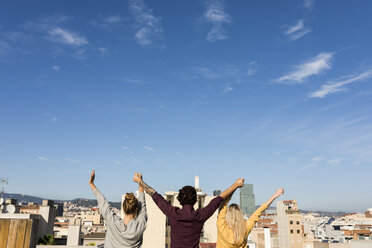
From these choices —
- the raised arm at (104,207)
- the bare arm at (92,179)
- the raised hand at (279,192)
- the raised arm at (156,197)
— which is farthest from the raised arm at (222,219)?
the bare arm at (92,179)

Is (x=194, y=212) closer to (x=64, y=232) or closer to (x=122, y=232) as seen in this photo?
(x=122, y=232)

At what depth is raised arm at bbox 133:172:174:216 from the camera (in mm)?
3943

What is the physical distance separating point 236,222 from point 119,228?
5.03 feet

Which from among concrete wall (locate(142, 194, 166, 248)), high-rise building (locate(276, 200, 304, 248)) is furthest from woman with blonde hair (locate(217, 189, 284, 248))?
high-rise building (locate(276, 200, 304, 248))

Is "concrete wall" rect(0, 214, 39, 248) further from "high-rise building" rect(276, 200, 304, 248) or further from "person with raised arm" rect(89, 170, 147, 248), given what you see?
"high-rise building" rect(276, 200, 304, 248)

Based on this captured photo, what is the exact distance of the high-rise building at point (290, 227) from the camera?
6788cm

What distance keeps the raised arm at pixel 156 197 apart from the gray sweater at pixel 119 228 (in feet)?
0.89

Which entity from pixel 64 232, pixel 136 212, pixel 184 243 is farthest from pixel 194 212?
pixel 64 232

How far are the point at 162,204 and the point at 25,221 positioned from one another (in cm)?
265

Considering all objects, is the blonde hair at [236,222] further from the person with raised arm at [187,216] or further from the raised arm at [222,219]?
the person with raised arm at [187,216]

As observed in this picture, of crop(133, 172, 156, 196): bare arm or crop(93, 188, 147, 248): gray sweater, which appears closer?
crop(93, 188, 147, 248): gray sweater

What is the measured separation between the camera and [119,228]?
3.75 meters

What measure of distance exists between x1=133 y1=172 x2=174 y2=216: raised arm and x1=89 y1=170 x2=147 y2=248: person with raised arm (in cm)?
24

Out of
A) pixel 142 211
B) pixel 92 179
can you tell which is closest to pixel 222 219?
pixel 142 211
